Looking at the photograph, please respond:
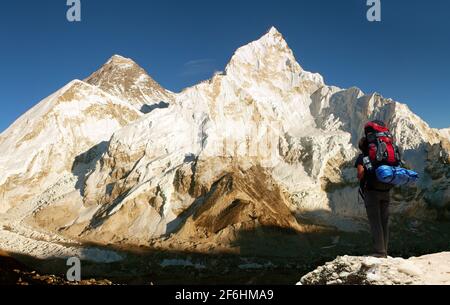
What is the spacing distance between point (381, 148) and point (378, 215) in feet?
4.50

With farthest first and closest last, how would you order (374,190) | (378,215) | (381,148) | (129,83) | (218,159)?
(129,83)
(218,159)
(378,215)
(374,190)
(381,148)

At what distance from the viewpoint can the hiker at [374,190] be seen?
9727 millimetres

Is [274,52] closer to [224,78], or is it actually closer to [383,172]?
[224,78]

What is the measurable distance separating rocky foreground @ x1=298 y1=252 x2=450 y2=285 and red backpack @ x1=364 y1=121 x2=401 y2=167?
186cm

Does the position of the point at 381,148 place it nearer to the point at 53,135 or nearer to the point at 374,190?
the point at 374,190

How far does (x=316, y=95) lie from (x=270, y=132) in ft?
45.9

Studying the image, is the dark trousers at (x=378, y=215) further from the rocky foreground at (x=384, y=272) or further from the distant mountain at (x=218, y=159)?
the distant mountain at (x=218, y=159)

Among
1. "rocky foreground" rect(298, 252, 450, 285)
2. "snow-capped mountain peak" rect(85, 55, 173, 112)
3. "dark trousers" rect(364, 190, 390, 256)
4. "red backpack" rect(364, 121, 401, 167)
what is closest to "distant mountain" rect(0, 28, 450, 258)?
"snow-capped mountain peak" rect(85, 55, 173, 112)

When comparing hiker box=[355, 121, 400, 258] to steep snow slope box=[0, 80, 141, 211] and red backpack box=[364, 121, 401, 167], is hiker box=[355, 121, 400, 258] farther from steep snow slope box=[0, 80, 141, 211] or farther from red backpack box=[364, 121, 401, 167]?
steep snow slope box=[0, 80, 141, 211]

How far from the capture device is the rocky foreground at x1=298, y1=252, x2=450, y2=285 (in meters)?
9.16

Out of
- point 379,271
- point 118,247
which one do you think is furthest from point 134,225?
point 379,271

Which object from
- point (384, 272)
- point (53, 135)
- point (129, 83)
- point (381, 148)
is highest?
point (129, 83)

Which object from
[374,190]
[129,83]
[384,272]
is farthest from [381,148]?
[129,83]

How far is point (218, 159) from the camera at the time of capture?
204 ft
